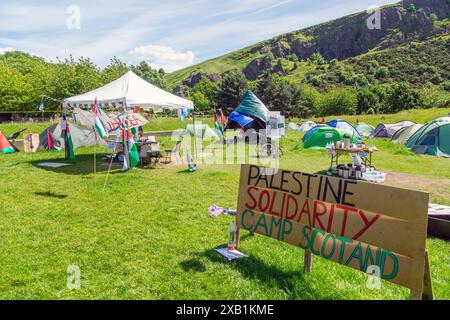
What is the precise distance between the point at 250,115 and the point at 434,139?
9.19 m

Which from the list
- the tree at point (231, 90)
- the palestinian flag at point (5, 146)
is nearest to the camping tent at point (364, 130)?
the palestinian flag at point (5, 146)

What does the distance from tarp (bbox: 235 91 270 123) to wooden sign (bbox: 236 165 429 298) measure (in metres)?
12.9

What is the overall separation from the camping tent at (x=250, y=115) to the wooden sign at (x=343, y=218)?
43.2 feet

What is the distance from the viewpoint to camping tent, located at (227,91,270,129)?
17361 millimetres

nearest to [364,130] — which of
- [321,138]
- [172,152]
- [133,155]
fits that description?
[321,138]

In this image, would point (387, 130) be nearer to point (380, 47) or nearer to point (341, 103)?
point (341, 103)

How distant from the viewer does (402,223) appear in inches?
117

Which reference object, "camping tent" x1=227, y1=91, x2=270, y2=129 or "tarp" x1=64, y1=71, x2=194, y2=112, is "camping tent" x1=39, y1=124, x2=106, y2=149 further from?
"camping tent" x1=227, y1=91, x2=270, y2=129

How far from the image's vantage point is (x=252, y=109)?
17562mm

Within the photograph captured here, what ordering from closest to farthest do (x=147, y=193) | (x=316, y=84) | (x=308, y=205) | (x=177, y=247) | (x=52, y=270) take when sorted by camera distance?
(x=308, y=205) < (x=52, y=270) < (x=177, y=247) < (x=147, y=193) < (x=316, y=84)

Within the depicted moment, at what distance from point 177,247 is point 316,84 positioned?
309 ft
